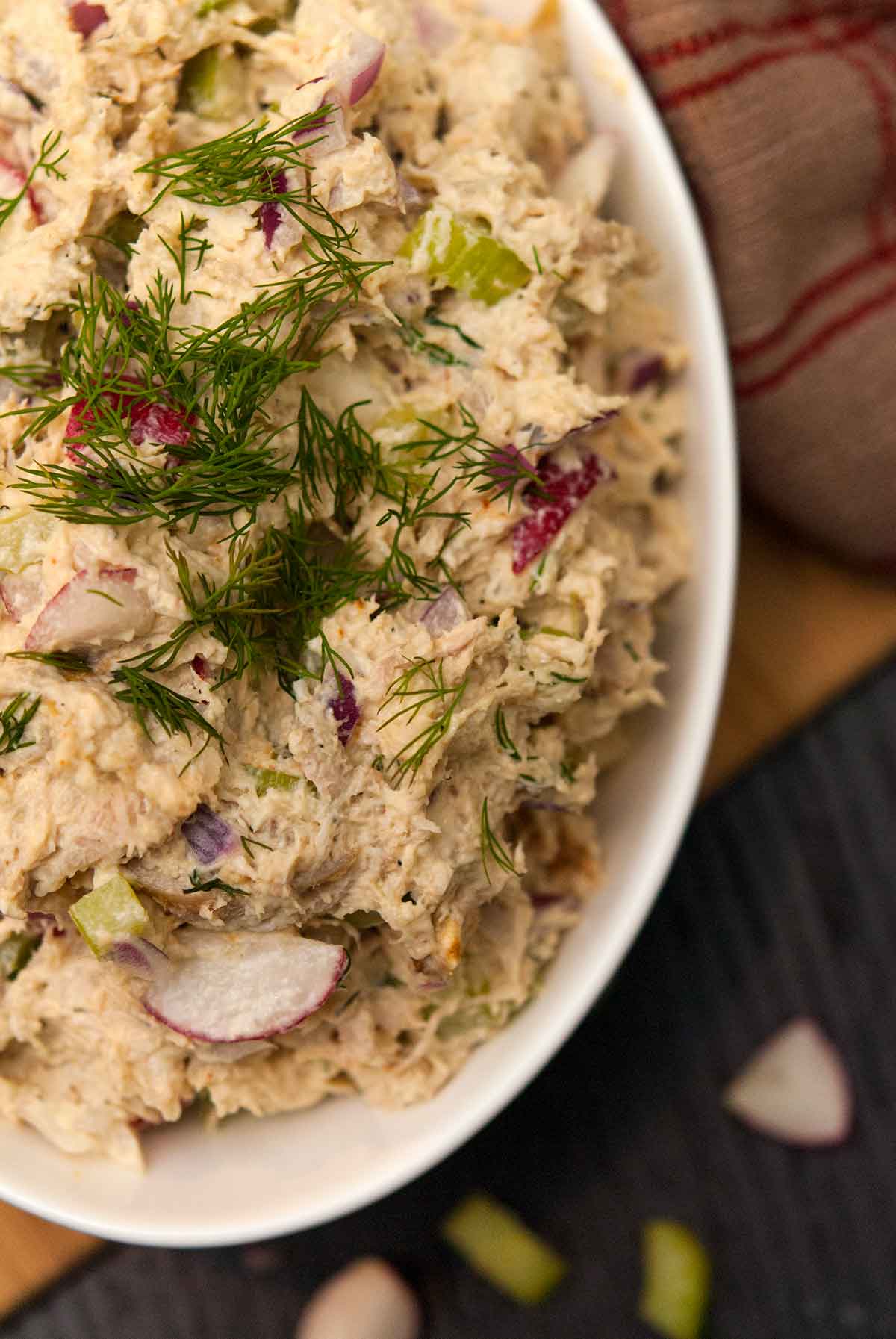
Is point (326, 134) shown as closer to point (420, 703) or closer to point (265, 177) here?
point (265, 177)

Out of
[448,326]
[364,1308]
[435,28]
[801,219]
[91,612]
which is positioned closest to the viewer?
[91,612]

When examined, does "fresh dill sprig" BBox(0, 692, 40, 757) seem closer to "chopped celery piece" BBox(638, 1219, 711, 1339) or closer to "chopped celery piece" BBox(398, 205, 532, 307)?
"chopped celery piece" BBox(398, 205, 532, 307)

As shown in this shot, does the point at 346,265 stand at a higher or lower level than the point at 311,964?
higher

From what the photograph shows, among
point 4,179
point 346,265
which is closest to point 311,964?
point 346,265

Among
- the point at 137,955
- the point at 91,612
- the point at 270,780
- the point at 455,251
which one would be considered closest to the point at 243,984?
the point at 137,955

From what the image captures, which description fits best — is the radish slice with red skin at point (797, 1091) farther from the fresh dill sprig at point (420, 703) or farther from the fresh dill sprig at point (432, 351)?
the fresh dill sprig at point (432, 351)

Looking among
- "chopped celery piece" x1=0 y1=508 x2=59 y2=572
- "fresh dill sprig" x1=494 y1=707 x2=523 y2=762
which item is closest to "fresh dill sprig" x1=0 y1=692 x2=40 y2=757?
"chopped celery piece" x1=0 y1=508 x2=59 y2=572

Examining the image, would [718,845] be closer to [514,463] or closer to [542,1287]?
[542,1287]
